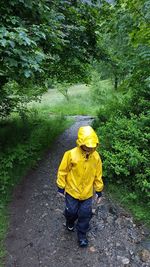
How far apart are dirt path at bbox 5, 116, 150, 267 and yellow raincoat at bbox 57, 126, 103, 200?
87 cm

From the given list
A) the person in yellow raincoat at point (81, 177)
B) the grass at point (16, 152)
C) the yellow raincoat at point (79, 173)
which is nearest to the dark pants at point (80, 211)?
the person in yellow raincoat at point (81, 177)

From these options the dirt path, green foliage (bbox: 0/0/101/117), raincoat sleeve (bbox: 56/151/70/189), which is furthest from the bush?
green foliage (bbox: 0/0/101/117)

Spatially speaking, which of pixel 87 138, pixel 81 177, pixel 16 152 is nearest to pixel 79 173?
pixel 81 177

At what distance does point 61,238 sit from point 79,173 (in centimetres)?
128

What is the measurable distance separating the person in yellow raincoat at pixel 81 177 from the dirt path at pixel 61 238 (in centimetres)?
28

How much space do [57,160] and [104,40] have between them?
4.60 meters

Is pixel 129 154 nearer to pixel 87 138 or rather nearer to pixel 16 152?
pixel 87 138

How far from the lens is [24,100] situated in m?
12.1

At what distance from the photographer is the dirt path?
421 cm

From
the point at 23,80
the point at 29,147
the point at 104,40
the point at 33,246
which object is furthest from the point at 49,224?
the point at 104,40

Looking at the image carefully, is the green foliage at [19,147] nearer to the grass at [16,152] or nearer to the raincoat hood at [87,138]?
the grass at [16,152]

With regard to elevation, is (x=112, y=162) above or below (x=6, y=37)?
below

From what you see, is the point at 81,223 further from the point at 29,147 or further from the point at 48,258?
the point at 29,147

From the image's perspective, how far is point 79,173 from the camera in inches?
164
